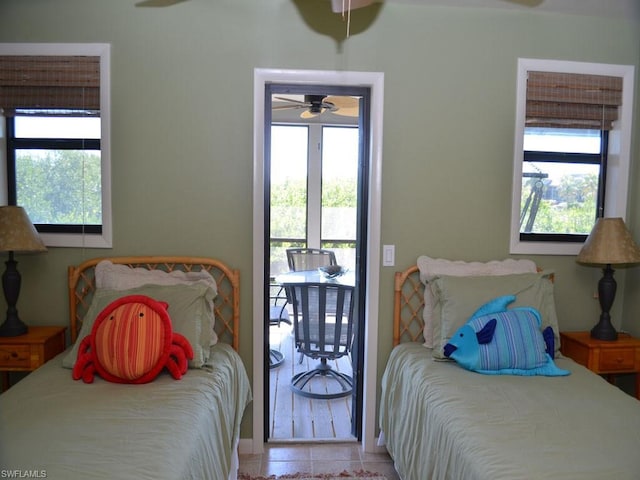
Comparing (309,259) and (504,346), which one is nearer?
(504,346)

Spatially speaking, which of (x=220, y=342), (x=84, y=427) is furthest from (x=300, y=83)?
(x=84, y=427)

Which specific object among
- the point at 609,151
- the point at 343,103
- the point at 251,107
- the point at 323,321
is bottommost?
the point at 323,321

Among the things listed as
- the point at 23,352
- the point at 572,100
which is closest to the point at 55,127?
the point at 23,352

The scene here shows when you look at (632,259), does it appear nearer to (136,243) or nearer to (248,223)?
(248,223)

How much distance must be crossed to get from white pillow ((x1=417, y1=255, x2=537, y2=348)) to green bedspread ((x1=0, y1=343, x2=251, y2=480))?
44.5 inches

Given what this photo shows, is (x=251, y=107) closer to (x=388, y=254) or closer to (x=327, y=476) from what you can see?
(x=388, y=254)

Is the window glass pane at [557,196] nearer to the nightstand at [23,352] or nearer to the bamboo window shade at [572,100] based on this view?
the bamboo window shade at [572,100]

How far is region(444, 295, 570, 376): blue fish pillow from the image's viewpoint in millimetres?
2176

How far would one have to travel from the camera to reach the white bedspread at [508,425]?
4.77ft

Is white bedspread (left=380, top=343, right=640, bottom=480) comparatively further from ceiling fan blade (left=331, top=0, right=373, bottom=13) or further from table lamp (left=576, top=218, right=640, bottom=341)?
ceiling fan blade (left=331, top=0, right=373, bottom=13)

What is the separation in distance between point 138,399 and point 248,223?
3.77 feet

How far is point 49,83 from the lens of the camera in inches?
103

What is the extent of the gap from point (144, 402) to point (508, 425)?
137 centimetres

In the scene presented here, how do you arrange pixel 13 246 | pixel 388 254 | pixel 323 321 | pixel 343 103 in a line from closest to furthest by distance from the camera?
pixel 13 246 < pixel 388 254 < pixel 323 321 < pixel 343 103
